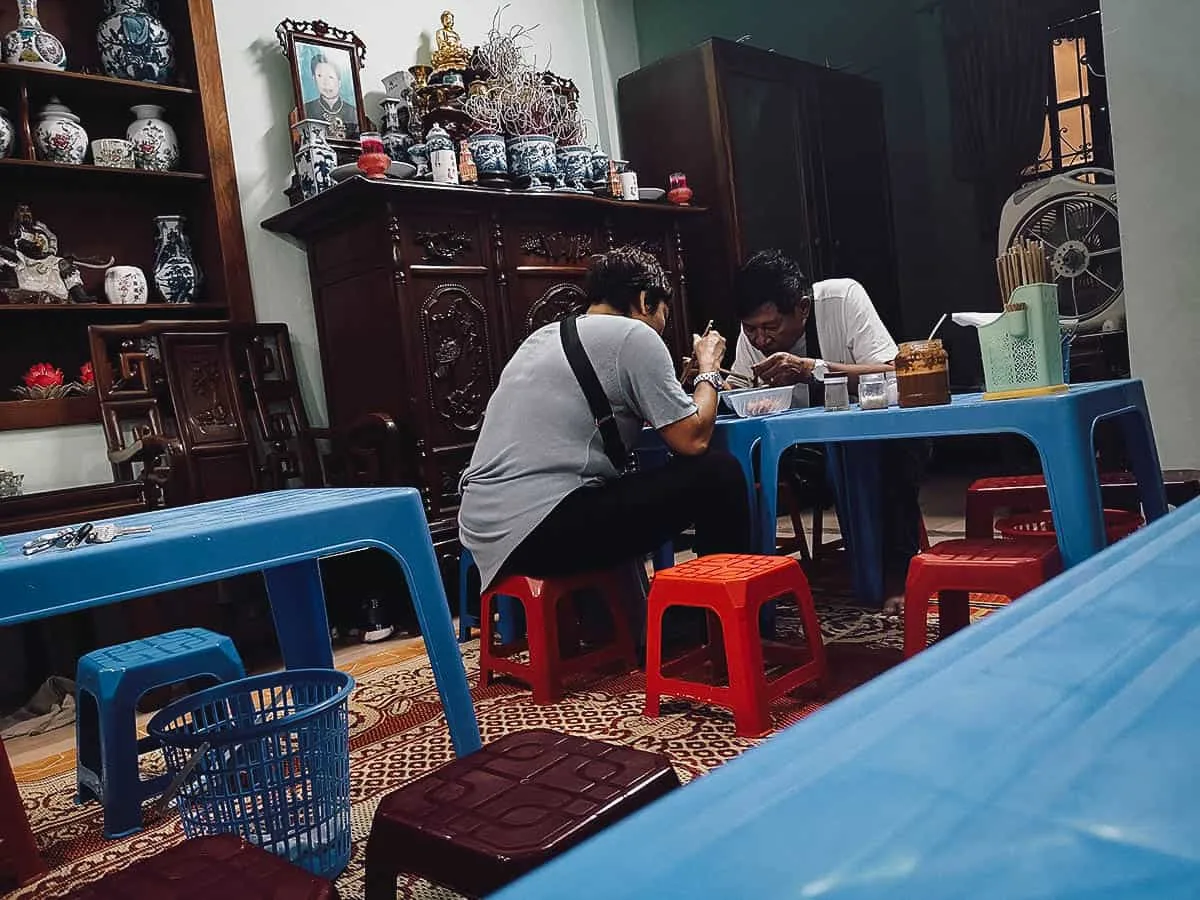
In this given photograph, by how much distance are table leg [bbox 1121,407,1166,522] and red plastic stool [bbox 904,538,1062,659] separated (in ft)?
1.16

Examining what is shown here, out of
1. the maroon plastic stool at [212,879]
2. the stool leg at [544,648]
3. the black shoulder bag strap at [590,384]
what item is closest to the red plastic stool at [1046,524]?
the black shoulder bag strap at [590,384]

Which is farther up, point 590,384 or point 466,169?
point 466,169

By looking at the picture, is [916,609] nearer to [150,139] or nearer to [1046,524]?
[1046,524]

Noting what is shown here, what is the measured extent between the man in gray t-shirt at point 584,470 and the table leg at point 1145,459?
919 mm

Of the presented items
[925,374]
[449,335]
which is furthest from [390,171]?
[925,374]

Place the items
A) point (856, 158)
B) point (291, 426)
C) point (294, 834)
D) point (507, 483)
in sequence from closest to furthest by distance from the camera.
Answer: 1. point (294, 834)
2. point (507, 483)
3. point (291, 426)
4. point (856, 158)

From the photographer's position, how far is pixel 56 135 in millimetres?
3246

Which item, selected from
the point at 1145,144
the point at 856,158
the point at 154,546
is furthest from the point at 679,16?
the point at 154,546

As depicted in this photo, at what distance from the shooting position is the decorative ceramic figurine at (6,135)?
311cm

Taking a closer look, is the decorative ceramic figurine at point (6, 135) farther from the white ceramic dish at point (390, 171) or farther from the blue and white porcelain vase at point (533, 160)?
the blue and white porcelain vase at point (533, 160)

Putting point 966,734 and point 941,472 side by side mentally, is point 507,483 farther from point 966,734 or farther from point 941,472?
point 941,472

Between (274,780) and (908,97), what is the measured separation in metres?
5.74

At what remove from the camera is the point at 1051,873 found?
31 centimetres

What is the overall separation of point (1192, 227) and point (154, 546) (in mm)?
3510
